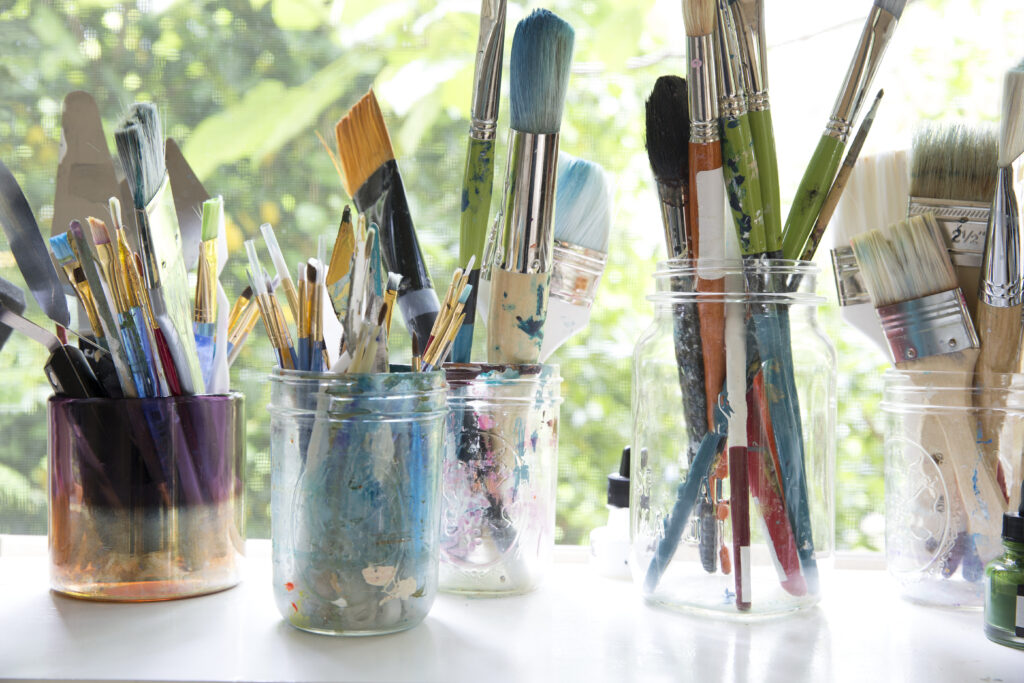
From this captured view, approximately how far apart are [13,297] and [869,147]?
671mm

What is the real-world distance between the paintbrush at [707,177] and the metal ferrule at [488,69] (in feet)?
0.42

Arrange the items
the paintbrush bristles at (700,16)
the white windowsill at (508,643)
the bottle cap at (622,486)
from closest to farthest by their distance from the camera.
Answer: the white windowsill at (508,643)
the paintbrush bristles at (700,16)
the bottle cap at (622,486)

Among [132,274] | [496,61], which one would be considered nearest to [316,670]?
[132,274]

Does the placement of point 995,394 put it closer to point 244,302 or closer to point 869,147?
point 869,147

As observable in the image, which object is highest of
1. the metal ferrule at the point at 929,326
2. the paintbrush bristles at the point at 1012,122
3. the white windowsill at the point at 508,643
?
the paintbrush bristles at the point at 1012,122

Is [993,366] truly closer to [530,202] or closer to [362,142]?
[530,202]

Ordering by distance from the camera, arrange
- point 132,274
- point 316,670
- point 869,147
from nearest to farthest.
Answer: point 316,670 → point 132,274 → point 869,147

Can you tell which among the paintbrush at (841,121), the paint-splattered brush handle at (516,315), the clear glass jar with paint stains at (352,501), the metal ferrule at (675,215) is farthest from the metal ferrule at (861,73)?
the clear glass jar with paint stains at (352,501)

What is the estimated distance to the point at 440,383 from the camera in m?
0.53

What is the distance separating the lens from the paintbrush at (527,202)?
0.57 metres

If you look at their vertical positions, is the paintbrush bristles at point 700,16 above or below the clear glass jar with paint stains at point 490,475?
above

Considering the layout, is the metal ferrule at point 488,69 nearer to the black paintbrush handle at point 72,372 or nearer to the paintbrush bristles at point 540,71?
the paintbrush bristles at point 540,71

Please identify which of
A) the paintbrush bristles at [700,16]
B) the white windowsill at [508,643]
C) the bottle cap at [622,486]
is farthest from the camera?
the bottle cap at [622,486]

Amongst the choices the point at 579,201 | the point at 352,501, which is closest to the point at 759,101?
the point at 579,201
